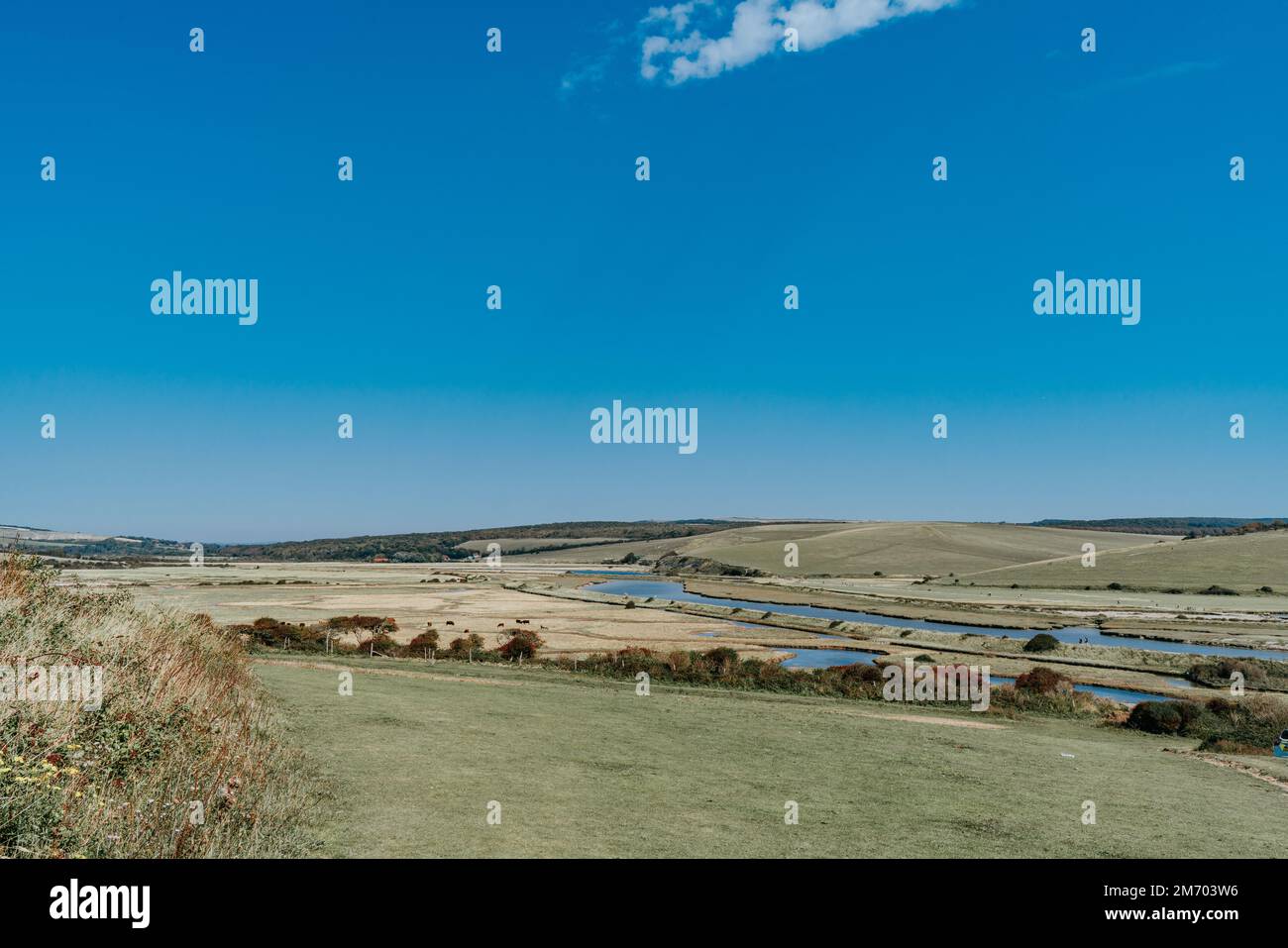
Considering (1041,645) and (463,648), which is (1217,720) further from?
(463,648)

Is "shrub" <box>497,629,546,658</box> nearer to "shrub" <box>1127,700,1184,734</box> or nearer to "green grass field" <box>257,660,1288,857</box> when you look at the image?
"green grass field" <box>257,660,1288,857</box>

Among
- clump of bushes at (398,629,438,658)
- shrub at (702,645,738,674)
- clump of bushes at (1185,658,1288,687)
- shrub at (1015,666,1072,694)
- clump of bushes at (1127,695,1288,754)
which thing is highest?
clump of bushes at (398,629,438,658)

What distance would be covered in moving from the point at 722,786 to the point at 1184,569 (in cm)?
15656

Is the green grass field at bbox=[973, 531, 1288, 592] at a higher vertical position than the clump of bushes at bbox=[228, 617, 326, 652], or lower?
Answer: lower

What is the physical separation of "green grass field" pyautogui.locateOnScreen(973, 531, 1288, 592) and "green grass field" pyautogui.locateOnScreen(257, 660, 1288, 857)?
131 metres

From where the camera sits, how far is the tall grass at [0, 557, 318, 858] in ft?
25.2

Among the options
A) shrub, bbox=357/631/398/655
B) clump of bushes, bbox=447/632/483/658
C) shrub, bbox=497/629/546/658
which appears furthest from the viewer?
shrub, bbox=497/629/546/658

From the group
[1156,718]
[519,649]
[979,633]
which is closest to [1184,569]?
[979,633]

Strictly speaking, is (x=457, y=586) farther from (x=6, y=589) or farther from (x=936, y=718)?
(x=6, y=589)

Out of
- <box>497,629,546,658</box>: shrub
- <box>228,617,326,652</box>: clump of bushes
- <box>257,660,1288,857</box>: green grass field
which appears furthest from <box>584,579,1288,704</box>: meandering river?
<box>228,617,326,652</box>: clump of bushes

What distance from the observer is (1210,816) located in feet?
47.1

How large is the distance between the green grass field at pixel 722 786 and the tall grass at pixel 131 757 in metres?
0.99
